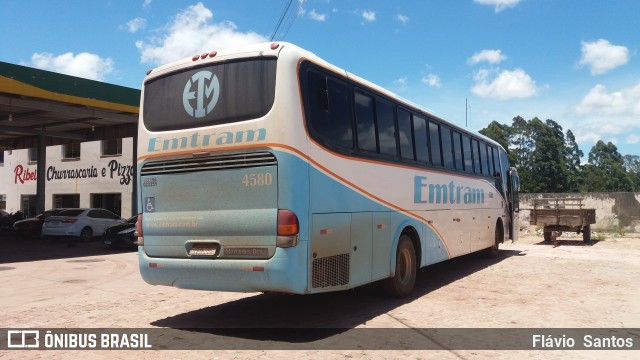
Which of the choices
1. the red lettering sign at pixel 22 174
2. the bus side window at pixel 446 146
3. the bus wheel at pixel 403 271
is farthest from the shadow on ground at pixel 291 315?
the red lettering sign at pixel 22 174

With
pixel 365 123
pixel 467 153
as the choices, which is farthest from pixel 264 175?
pixel 467 153

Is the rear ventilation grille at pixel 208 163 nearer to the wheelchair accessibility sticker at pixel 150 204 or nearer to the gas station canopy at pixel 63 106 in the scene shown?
the wheelchair accessibility sticker at pixel 150 204

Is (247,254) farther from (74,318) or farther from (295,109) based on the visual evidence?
(74,318)

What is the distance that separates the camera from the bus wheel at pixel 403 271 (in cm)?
863

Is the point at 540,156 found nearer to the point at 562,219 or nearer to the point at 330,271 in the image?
the point at 562,219

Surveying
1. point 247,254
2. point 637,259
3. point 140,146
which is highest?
point 140,146

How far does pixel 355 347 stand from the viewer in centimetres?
589

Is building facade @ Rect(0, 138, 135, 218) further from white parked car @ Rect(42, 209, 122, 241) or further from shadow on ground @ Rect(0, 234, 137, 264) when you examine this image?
shadow on ground @ Rect(0, 234, 137, 264)

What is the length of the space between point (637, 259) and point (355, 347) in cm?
1342

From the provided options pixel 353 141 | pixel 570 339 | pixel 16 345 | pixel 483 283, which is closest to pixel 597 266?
pixel 483 283

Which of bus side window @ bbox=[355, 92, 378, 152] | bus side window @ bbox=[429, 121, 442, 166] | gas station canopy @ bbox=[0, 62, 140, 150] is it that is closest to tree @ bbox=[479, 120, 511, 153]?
gas station canopy @ bbox=[0, 62, 140, 150]

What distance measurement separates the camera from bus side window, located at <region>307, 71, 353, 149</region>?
658 cm

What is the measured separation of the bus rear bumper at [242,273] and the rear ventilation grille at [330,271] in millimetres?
220

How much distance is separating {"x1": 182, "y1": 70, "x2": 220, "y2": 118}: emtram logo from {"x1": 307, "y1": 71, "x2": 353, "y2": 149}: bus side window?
50.5 inches
